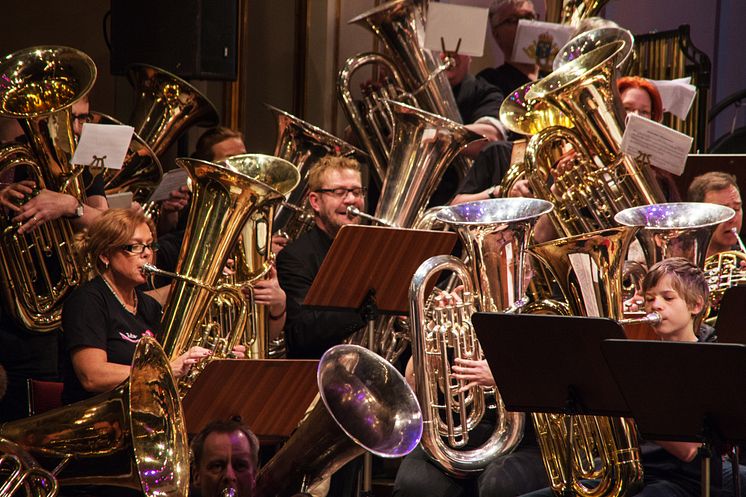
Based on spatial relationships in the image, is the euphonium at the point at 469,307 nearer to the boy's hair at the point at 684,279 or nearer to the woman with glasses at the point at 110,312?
the boy's hair at the point at 684,279

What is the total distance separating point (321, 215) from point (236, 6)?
1.40 metres

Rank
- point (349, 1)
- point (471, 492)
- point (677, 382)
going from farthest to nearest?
point (349, 1) → point (471, 492) → point (677, 382)

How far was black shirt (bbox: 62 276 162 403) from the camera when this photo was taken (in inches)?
141

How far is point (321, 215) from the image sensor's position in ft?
14.5

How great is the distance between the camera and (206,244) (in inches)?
145

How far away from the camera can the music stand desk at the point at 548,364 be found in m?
2.88

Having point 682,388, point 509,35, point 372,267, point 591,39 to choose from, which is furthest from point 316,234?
point 682,388

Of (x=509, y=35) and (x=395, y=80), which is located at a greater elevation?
(x=509, y=35)

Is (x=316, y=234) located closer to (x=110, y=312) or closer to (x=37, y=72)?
(x=110, y=312)

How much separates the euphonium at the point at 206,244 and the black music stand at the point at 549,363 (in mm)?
1050

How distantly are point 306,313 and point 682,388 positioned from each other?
178 centimetres

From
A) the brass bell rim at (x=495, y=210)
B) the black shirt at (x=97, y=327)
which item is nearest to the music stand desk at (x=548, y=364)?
the brass bell rim at (x=495, y=210)

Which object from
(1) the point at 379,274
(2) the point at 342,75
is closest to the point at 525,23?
(2) the point at 342,75

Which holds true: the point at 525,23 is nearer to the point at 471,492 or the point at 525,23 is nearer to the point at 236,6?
the point at 236,6
